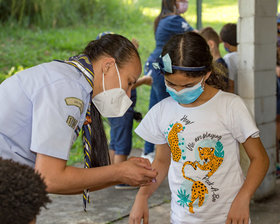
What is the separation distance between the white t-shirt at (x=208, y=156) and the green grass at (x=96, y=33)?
161 inches

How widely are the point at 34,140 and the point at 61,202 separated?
2.82m

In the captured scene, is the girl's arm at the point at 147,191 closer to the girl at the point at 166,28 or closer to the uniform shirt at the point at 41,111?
the uniform shirt at the point at 41,111

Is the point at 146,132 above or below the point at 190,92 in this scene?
below

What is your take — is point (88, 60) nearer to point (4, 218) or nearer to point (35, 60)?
point (4, 218)

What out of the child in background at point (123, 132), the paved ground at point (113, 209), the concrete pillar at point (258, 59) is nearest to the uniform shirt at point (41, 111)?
the paved ground at point (113, 209)

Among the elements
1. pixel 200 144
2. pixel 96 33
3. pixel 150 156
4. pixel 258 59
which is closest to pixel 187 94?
pixel 200 144

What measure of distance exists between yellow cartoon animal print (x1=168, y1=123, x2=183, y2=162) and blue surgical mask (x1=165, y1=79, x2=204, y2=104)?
0.46 feet

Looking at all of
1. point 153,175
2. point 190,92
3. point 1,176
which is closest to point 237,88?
point 190,92

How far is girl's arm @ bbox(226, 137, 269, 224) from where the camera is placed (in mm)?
2467

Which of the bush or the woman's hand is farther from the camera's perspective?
the bush

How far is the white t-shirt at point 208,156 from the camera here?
2615mm

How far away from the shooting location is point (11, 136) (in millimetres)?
2057

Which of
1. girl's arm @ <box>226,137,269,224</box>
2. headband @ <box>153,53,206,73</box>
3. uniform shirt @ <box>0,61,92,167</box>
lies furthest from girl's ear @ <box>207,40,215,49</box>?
uniform shirt @ <box>0,61,92,167</box>

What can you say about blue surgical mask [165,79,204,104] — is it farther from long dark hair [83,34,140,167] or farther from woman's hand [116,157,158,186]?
woman's hand [116,157,158,186]
